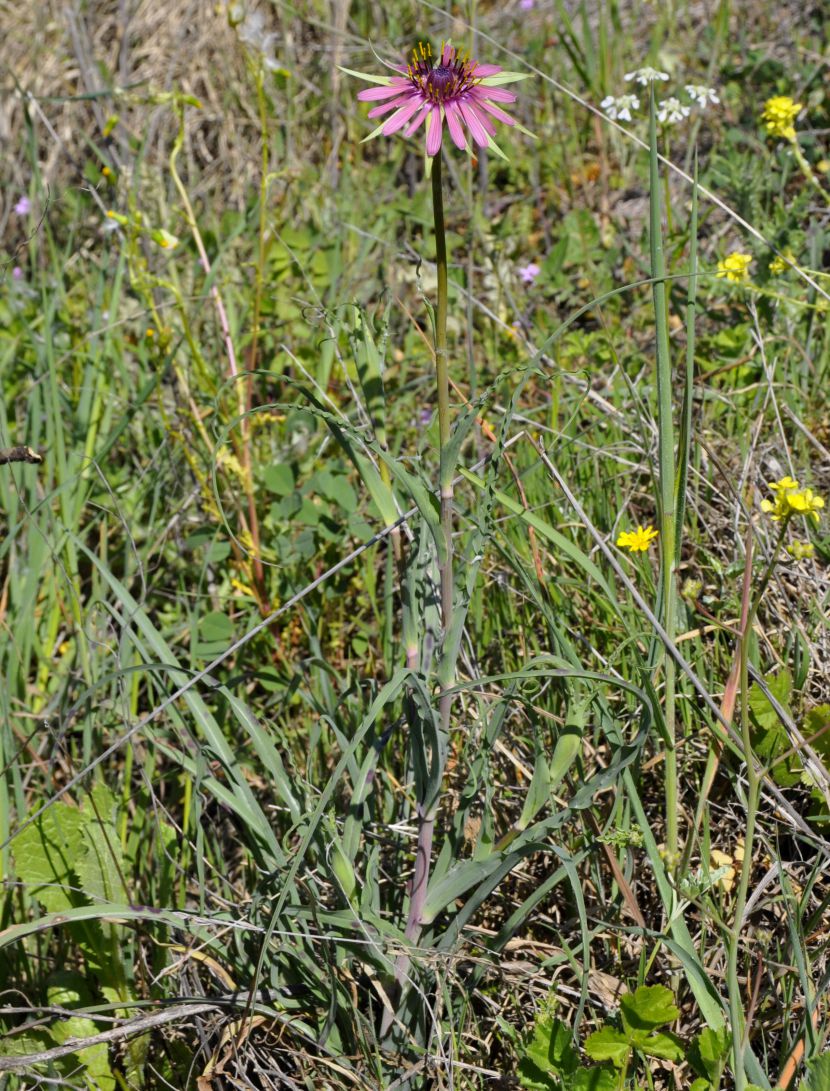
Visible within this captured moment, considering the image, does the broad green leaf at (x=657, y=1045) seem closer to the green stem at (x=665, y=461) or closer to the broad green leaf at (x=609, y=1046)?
the broad green leaf at (x=609, y=1046)

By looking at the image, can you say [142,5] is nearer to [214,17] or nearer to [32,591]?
[214,17]

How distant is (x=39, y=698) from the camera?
2.24 metres

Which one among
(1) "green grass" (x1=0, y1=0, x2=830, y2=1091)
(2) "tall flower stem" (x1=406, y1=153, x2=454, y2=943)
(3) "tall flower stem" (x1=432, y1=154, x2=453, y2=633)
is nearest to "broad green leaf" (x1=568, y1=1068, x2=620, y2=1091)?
(1) "green grass" (x1=0, y1=0, x2=830, y2=1091)

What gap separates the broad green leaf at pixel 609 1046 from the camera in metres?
1.33

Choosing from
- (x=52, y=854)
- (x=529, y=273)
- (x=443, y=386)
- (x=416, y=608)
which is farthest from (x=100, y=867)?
(x=529, y=273)

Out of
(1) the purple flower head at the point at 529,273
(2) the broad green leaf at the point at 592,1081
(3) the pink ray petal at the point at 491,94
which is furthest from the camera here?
(1) the purple flower head at the point at 529,273

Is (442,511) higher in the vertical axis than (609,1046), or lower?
higher

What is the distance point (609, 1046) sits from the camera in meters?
1.33

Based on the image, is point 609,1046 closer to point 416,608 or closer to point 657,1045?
point 657,1045

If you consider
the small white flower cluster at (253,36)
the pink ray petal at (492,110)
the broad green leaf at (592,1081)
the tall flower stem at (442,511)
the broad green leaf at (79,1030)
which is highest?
the small white flower cluster at (253,36)

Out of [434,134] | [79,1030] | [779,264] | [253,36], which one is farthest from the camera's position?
[253,36]

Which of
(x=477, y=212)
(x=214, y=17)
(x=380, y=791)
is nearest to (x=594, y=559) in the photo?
(x=380, y=791)

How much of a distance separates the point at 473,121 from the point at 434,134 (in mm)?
73

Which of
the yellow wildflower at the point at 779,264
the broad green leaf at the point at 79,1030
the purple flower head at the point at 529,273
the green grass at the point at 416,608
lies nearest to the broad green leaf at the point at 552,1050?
the green grass at the point at 416,608
